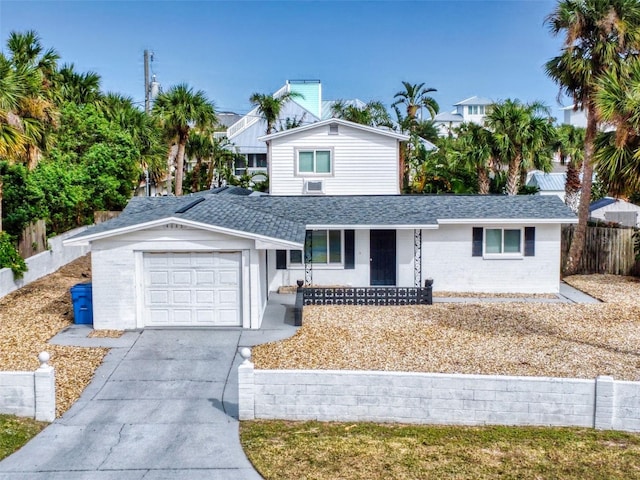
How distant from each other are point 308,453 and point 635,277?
20.7 m

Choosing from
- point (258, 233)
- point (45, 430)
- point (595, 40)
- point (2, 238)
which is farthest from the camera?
point (595, 40)

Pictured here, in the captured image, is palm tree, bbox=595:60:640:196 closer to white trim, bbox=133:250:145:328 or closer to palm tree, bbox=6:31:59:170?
white trim, bbox=133:250:145:328

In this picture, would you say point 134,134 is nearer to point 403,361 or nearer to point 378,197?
point 378,197

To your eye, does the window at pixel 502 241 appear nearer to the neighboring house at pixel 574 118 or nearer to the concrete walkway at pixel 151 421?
the concrete walkway at pixel 151 421

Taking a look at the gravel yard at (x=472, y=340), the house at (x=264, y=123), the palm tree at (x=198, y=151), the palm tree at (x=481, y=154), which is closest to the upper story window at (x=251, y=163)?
the house at (x=264, y=123)

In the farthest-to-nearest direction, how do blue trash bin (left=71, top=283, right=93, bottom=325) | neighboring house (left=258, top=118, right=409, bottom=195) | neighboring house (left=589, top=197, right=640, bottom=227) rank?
1. neighboring house (left=589, top=197, right=640, bottom=227)
2. neighboring house (left=258, top=118, right=409, bottom=195)
3. blue trash bin (left=71, top=283, right=93, bottom=325)

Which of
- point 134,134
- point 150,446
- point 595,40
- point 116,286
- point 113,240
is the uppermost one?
point 595,40

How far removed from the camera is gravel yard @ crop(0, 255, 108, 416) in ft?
42.7

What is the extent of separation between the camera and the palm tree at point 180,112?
112 ft

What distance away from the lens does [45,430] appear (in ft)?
34.6

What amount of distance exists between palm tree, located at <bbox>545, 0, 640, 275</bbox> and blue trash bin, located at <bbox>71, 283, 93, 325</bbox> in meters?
17.3

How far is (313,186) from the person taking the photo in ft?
85.9

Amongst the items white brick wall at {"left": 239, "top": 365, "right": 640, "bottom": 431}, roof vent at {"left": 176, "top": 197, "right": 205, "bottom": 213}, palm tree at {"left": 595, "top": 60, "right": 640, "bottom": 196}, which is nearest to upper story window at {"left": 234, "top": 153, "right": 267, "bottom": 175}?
roof vent at {"left": 176, "top": 197, "right": 205, "bottom": 213}

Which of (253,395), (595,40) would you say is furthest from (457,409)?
(595,40)
